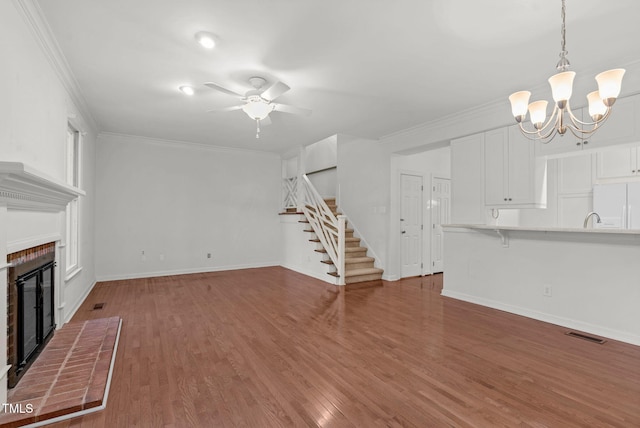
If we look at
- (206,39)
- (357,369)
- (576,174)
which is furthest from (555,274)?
(206,39)

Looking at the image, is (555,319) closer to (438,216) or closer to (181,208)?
(438,216)

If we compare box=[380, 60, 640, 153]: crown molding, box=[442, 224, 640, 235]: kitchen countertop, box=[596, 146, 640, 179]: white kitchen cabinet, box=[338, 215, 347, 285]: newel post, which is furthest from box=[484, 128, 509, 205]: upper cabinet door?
box=[338, 215, 347, 285]: newel post

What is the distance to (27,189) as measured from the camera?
2.19 metres

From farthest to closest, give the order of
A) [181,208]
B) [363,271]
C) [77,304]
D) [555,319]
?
[181,208], [363,271], [77,304], [555,319]

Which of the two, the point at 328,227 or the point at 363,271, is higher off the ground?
the point at 328,227

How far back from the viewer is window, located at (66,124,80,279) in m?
4.24

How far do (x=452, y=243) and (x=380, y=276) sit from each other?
1710 mm

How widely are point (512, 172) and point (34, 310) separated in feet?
17.5

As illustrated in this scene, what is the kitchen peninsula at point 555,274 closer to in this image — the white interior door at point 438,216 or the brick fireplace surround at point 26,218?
the white interior door at point 438,216

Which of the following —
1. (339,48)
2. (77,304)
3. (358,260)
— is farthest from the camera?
(358,260)

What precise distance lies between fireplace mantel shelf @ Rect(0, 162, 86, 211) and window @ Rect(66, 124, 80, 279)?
1387mm

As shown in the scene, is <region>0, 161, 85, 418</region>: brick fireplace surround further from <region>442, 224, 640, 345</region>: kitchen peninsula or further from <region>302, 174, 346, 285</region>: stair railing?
<region>442, 224, 640, 345</region>: kitchen peninsula

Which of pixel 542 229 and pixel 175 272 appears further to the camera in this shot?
pixel 175 272

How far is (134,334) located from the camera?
340cm
